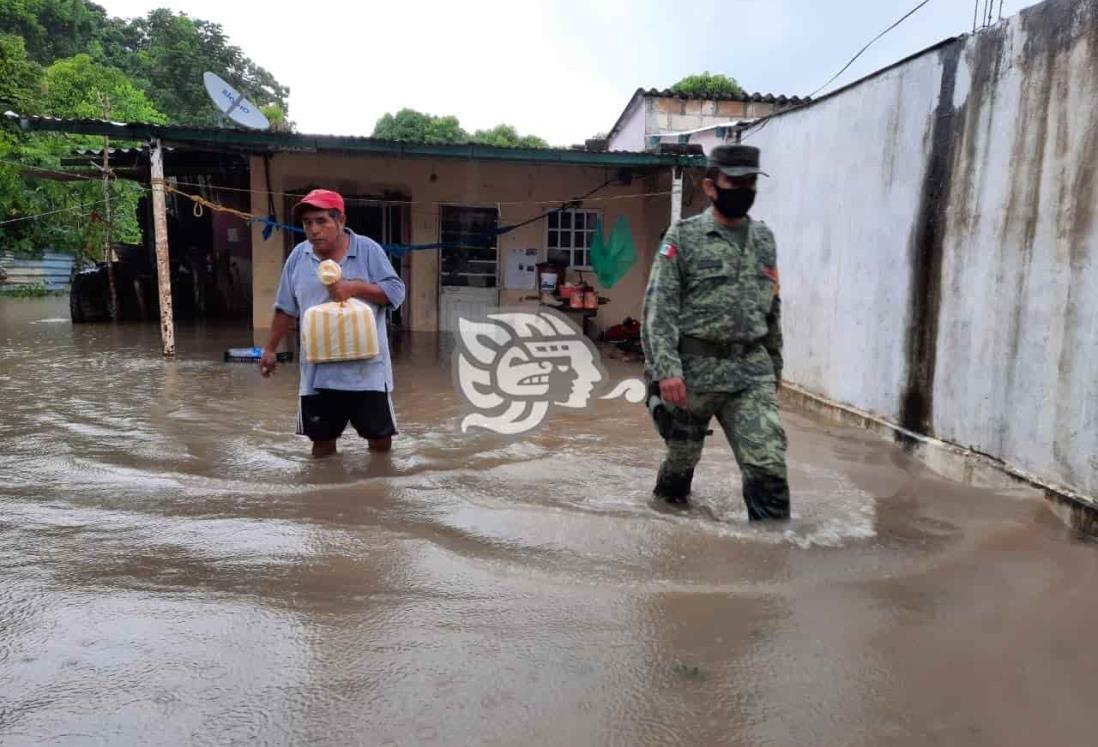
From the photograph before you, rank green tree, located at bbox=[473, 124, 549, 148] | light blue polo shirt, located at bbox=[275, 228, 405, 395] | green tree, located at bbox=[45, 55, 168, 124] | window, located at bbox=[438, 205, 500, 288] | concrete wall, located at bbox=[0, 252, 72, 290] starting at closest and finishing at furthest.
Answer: light blue polo shirt, located at bbox=[275, 228, 405, 395] < window, located at bbox=[438, 205, 500, 288] < concrete wall, located at bbox=[0, 252, 72, 290] < green tree, located at bbox=[45, 55, 168, 124] < green tree, located at bbox=[473, 124, 549, 148]

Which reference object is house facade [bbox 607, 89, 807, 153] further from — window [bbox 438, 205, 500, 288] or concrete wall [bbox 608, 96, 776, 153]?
window [bbox 438, 205, 500, 288]

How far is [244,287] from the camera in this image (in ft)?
52.9

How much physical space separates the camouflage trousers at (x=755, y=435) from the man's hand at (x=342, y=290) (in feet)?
5.31

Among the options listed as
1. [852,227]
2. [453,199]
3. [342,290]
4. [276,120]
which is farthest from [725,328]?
[276,120]

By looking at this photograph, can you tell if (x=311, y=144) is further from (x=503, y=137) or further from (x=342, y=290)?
(x=503, y=137)

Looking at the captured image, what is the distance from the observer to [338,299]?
3748mm

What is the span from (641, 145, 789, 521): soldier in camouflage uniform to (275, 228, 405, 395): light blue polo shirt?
54.8 inches

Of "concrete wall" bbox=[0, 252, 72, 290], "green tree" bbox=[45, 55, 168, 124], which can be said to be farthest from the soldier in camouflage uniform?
"green tree" bbox=[45, 55, 168, 124]

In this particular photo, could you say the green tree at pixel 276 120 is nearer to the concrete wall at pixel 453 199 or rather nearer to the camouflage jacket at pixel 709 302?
the concrete wall at pixel 453 199

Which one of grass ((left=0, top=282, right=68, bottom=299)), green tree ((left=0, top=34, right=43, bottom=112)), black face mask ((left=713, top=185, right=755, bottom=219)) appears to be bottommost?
grass ((left=0, top=282, right=68, bottom=299))

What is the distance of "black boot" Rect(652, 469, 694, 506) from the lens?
3527 millimetres

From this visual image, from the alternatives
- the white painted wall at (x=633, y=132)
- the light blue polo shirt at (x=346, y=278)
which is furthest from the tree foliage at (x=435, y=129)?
the light blue polo shirt at (x=346, y=278)

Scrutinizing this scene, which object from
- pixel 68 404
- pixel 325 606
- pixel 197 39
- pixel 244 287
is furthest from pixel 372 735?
pixel 197 39

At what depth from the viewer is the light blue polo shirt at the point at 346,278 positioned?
151 inches
